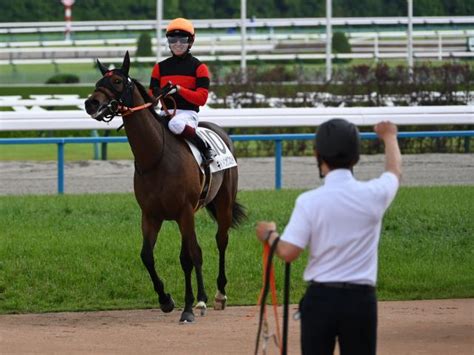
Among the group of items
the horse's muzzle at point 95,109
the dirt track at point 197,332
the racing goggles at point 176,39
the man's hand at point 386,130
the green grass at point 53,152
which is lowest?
the dirt track at point 197,332

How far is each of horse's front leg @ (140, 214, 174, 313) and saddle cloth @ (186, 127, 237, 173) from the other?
23.8 inches

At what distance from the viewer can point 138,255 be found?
11.8m

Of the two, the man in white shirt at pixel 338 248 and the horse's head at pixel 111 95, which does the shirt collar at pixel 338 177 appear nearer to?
the man in white shirt at pixel 338 248

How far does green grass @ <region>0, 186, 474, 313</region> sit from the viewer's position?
435 inches

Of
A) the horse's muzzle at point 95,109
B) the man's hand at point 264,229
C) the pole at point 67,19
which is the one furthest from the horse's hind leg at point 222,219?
the pole at point 67,19

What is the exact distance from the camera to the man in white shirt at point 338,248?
18.0ft

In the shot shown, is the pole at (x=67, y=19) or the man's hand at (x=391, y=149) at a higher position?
the pole at (x=67, y=19)

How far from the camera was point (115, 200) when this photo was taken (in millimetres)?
14547

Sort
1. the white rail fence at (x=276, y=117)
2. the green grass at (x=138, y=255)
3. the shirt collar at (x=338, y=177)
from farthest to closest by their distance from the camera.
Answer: the white rail fence at (x=276, y=117) → the green grass at (x=138, y=255) → the shirt collar at (x=338, y=177)

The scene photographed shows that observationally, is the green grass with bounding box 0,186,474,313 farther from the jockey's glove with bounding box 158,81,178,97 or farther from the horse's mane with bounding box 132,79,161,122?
the jockey's glove with bounding box 158,81,178,97

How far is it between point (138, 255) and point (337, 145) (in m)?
6.37

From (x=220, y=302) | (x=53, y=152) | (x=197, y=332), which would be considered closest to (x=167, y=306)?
(x=220, y=302)

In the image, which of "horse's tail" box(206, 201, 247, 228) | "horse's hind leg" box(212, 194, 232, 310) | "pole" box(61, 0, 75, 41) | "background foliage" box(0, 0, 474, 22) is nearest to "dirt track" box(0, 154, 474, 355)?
"horse's hind leg" box(212, 194, 232, 310)

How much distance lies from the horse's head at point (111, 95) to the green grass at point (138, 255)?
1679 mm
